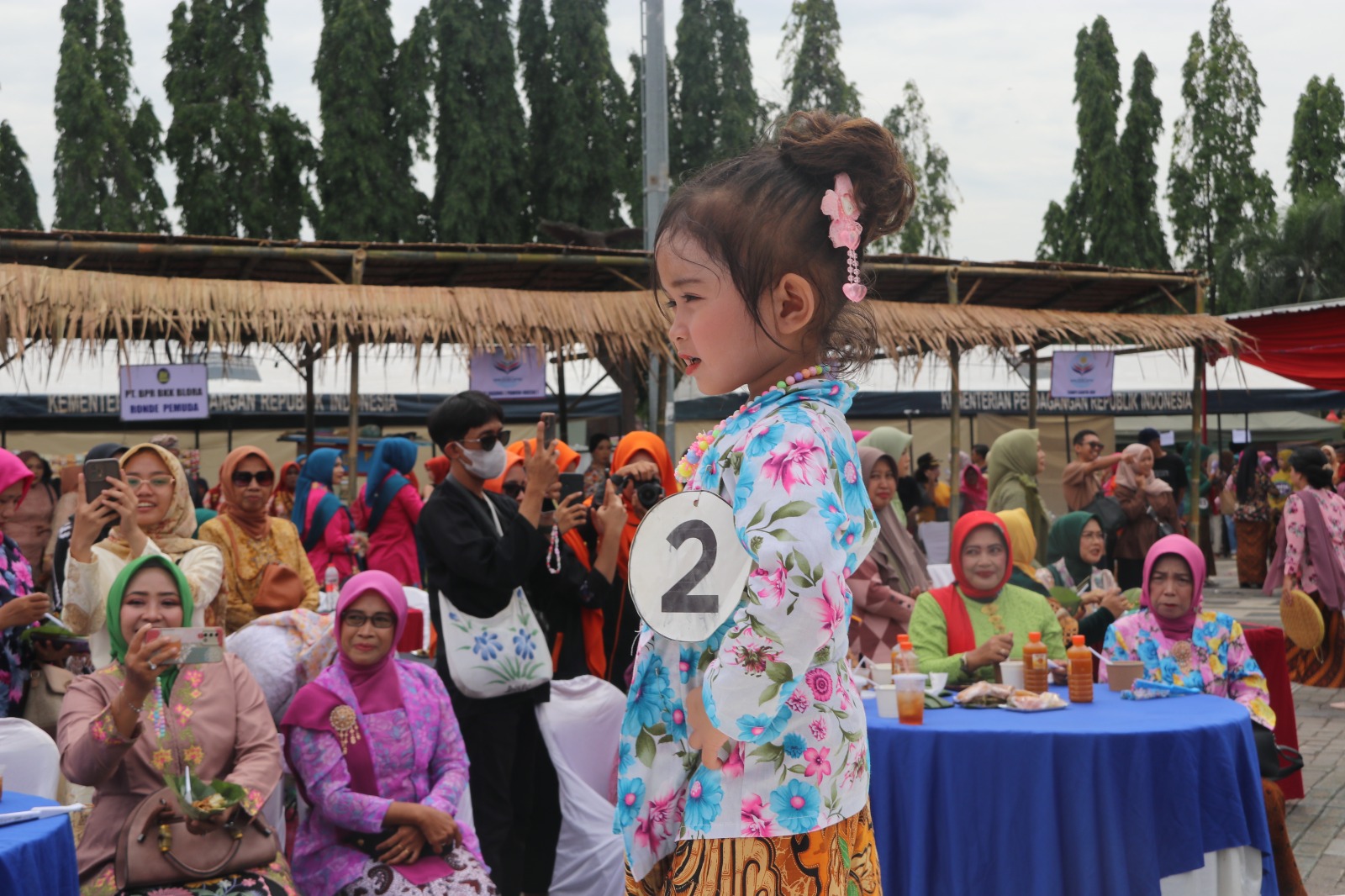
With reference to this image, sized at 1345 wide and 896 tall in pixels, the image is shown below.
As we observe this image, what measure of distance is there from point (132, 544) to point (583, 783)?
6.51 ft

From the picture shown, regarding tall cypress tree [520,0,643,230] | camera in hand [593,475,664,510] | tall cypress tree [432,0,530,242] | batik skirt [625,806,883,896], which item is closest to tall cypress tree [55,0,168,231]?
tall cypress tree [432,0,530,242]

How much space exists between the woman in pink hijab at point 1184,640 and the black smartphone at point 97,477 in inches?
159

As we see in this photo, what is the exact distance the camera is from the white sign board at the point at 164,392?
910 cm

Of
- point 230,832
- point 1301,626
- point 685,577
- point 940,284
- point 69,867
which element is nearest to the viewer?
point 685,577

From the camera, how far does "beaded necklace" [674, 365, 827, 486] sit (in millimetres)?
1689

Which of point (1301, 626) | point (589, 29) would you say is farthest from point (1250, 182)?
point (1301, 626)

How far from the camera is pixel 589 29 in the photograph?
2759cm

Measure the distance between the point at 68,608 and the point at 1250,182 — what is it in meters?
32.9

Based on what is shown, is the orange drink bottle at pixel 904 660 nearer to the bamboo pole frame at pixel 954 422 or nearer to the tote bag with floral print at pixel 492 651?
the tote bag with floral print at pixel 492 651

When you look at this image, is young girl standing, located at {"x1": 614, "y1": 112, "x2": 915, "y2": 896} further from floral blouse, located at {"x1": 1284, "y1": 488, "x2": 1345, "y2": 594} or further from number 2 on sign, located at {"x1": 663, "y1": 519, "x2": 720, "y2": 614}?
floral blouse, located at {"x1": 1284, "y1": 488, "x2": 1345, "y2": 594}

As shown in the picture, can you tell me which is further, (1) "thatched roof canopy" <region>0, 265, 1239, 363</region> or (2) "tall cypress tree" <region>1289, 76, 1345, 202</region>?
(2) "tall cypress tree" <region>1289, 76, 1345, 202</region>

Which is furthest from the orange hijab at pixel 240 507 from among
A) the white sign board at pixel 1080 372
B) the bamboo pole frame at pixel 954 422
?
the white sign board at pixel 1080 372

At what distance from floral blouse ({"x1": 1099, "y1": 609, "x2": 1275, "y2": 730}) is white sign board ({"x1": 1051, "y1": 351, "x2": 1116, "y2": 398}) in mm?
7779

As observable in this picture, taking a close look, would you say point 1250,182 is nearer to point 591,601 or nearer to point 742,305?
point 591,601
